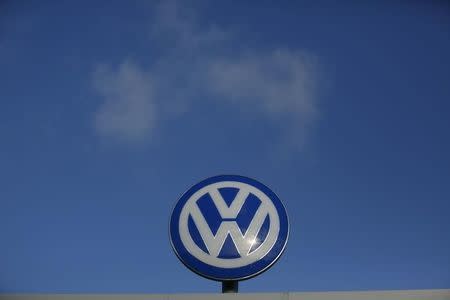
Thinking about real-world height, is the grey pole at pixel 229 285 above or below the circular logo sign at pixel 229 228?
below

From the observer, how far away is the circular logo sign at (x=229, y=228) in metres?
2.23

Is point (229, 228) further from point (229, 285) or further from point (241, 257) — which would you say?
point (229, 285)

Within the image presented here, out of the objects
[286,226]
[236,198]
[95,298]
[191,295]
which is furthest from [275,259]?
[95,298]

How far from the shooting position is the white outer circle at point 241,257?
222 centimetres

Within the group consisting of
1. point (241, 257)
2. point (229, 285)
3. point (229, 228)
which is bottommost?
point (229, 285)

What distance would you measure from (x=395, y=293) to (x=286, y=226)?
773 mm

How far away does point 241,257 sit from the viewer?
88.0 inches

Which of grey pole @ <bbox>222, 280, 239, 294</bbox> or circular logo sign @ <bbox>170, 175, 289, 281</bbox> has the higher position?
circular logo sign @ <bbox>170, 175, 289, 281</bbox>

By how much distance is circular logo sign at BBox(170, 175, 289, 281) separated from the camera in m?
2.23

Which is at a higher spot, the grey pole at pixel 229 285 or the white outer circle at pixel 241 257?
the white outer circle at pixel 241 257

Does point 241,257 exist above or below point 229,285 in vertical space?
above

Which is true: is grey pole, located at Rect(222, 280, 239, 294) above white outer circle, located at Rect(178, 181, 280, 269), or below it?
below

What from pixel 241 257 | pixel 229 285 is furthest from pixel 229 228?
pixel 229 285

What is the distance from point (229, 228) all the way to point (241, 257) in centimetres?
20
